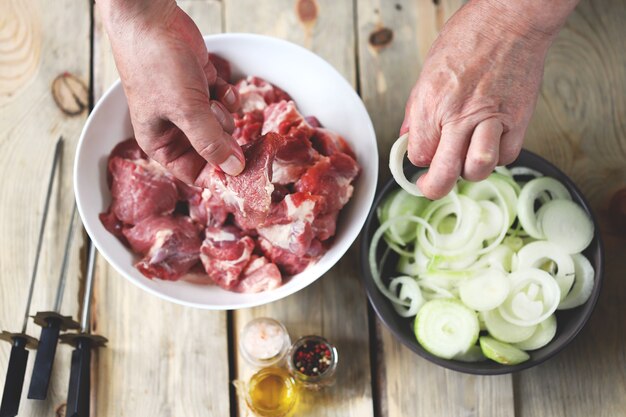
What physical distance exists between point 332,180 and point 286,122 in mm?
213

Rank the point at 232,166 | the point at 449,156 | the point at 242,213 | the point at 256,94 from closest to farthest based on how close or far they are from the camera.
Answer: the point at 449,156 < the point at 232,166 < the point at 242,213 < the point at 256,94

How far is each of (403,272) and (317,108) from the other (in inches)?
21.5

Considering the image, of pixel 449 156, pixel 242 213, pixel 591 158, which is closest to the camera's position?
pixel 449 156

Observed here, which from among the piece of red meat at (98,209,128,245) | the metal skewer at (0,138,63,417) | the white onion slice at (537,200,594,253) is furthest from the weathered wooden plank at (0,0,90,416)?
the white onion slice at (537,200,594,253)

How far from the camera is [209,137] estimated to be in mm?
1438

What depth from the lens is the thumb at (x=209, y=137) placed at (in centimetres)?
142

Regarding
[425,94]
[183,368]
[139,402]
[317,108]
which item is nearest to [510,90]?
[425,94]

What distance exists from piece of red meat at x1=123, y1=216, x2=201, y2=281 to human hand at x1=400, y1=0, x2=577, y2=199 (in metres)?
0.67

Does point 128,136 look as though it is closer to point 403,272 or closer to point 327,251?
point 327,251

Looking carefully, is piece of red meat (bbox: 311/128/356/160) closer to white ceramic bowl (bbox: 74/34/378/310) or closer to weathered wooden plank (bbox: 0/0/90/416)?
white ceramic bowl (bbox: 74/34/378/310)

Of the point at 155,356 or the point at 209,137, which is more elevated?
the point at 209,137

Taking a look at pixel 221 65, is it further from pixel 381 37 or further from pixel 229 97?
pixel 381 37

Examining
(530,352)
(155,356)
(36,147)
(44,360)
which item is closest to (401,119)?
(530,352)

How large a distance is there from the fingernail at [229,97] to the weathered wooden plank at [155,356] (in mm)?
627
